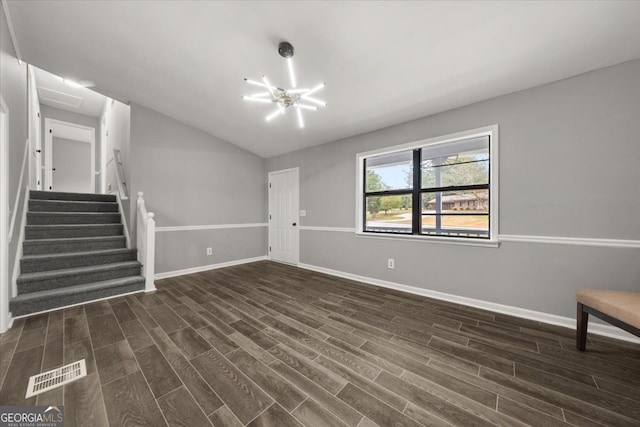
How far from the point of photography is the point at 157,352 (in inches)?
73.6

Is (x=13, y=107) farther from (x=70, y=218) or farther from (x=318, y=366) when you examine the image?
(x=318, y=366)

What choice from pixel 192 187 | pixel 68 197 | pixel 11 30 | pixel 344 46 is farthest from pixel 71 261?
pixel 344 46

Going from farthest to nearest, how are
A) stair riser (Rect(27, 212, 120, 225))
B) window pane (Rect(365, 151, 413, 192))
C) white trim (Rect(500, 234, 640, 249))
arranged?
window pane (Rect(365, 151, 413, 192)), stair riser (Rect(27, 212, 120, 225)), white trim (Rect(500, 234, 640, 249))

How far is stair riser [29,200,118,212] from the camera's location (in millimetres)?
3581

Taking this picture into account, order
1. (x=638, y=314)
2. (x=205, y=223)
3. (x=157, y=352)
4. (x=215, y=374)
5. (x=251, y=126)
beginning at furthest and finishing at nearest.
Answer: (x=205, y=223) < (x=251, y=126) < (x=157, y=352) < (x=215, y=374) < (x=638, y=314)

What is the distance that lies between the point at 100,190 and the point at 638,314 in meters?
9.45

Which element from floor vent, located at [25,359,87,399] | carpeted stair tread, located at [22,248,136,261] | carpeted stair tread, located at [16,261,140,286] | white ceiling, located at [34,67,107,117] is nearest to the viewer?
floor vent, located at [25,359,87,399]

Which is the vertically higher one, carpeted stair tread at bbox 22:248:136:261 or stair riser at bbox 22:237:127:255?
stair riser at bbox 22:237:127:255

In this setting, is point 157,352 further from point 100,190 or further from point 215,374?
point 100,190

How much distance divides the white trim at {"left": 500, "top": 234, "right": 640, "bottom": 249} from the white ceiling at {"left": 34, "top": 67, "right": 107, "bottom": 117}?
7696 millimetres

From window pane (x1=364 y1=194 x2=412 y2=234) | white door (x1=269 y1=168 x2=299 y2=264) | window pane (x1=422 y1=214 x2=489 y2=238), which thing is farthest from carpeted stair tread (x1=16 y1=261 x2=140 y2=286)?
window pane (x1=422 y1=214 x2=489 y2=238)

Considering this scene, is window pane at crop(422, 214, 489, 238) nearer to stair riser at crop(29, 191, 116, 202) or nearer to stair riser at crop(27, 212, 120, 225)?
stair riser at crop(27, 212, 120, 225)

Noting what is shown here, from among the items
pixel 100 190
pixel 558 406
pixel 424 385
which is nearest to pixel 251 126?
pixel 424 385

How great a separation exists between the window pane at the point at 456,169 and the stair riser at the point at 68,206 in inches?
224
